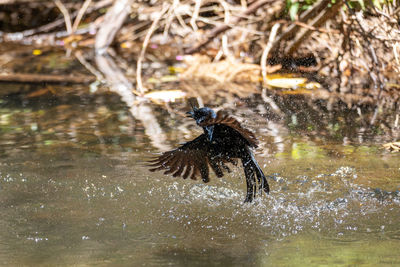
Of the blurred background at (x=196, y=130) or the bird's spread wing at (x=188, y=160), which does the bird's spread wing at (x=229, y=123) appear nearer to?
the bird's spread wing at (x=188, y=160)

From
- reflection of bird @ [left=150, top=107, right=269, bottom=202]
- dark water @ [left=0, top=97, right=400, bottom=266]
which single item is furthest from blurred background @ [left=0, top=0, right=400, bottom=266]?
reflection of bird @ [left=150, top=107, right=269, bottom=202]

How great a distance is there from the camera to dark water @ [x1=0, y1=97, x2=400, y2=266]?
3.08m

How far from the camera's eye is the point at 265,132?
5.33 m

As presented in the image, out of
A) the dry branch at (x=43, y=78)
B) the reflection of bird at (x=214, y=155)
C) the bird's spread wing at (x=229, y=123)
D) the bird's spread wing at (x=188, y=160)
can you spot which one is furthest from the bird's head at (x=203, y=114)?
the dry branch at (x=43, y=78)

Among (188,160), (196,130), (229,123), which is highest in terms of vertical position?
(229,123)

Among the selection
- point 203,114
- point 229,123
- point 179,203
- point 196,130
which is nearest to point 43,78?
point 196,130

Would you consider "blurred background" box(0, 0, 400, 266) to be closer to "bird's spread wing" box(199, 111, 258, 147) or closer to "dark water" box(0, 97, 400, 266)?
"dark water" box(0, 97, 400, 266)

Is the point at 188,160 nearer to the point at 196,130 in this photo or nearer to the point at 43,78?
the point at 196,130

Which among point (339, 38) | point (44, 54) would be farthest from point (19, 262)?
point (44, 54)

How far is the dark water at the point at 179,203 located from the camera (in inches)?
121

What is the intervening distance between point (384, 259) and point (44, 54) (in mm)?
6736

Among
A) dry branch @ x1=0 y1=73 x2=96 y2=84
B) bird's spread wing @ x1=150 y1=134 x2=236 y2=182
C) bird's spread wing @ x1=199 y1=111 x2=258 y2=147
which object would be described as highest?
bird's spread wing @ x1=199 y1=111 x2=258 y2=147

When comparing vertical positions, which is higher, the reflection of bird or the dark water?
the reflection of bird

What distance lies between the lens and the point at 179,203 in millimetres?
3871
